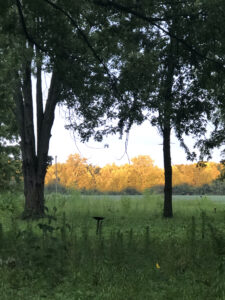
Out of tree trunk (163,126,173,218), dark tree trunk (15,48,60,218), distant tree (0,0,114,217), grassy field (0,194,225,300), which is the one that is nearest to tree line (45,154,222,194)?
tree trunk (163,126,173,218)

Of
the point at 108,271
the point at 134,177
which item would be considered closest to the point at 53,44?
the point at 108,271

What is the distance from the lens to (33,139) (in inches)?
609

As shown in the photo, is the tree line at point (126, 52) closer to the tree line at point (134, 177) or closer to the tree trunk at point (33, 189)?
the tree trunk at point (33, 189)

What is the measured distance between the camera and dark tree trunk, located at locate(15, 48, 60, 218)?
1519 cm

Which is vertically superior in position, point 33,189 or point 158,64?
point 158,64

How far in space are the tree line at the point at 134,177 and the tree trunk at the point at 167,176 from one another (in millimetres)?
50518

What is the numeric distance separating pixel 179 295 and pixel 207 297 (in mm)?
333

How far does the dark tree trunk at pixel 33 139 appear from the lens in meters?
15.2

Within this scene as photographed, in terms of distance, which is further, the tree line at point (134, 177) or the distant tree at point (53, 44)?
the tree line at point (134, 177)

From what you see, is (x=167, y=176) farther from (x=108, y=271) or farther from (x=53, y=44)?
(x=108, y=271)

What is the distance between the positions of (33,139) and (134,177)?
2184 inches

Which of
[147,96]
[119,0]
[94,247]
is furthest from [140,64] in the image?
[94,247]

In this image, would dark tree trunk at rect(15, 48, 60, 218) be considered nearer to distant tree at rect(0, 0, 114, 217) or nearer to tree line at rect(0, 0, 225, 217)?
distant tree at rect(0, 0, 114, 217)

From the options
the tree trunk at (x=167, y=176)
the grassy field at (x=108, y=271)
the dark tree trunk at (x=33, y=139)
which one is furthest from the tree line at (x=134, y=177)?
the grassy field at (x=108, y=271)
